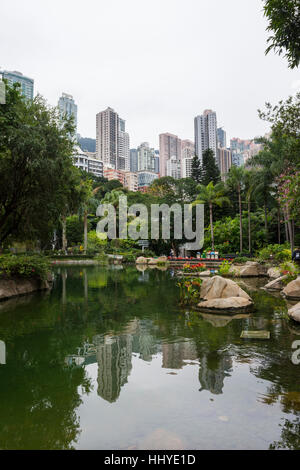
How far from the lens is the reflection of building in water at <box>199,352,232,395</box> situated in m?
4.55

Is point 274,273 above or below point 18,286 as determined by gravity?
above

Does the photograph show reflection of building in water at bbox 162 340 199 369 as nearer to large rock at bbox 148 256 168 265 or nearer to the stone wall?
the stone wall

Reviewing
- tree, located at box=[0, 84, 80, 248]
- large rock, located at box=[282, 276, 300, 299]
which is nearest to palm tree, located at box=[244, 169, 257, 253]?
large rock, located at box=[282, 276, 300, 299]

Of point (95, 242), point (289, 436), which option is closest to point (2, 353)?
point (289, 436)

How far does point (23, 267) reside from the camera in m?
13.5

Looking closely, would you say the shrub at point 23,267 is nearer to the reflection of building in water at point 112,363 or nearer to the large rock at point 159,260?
the reflection of building in water at point 112,363

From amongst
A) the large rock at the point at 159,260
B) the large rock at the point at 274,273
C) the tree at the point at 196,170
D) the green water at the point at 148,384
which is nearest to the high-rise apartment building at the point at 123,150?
the tree at the point at 196,170

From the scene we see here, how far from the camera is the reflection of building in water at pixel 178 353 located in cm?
556

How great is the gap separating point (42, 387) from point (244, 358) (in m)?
3.44

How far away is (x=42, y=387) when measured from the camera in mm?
4570

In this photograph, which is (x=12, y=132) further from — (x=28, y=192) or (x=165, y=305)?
(x=165, y=305)

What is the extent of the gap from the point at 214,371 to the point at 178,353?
1.13m

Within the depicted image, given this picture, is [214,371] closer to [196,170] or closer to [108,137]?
[196,170]

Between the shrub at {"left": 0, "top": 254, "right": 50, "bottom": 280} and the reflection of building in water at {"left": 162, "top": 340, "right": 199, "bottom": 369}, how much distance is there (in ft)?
29.1
